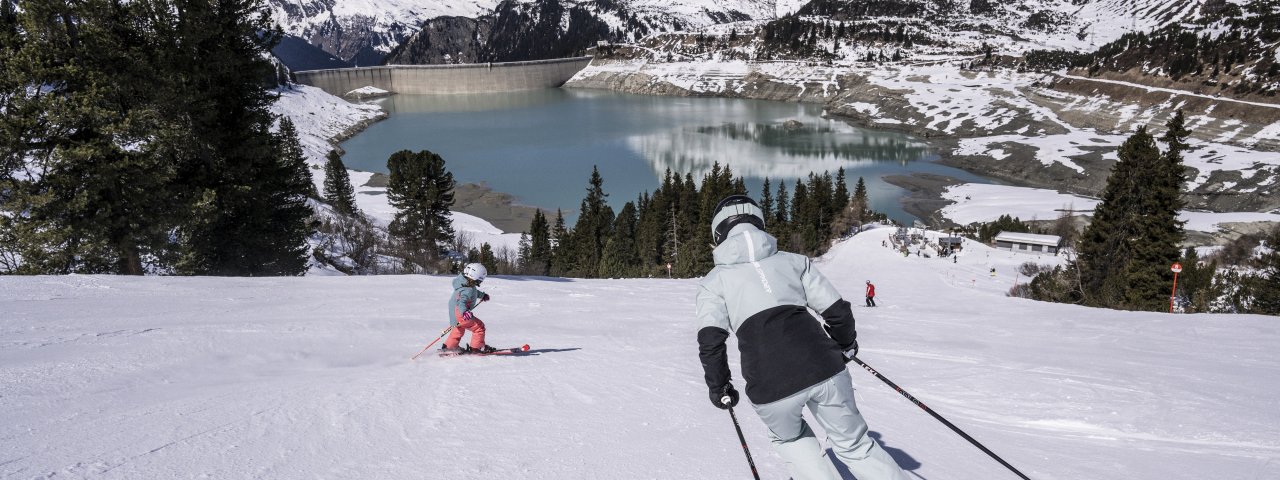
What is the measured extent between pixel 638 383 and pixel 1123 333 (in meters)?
9.50

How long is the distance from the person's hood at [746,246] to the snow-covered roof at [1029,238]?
2432 inches

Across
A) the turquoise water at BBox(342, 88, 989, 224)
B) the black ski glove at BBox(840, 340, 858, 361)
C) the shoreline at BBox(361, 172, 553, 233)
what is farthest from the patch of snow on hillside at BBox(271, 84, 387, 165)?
the black ski glove at BBox(840, 340, 858, 361)

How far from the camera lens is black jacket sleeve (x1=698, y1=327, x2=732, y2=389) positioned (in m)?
3.70

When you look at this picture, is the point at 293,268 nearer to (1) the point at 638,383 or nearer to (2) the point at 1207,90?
(1) the point at 638,383

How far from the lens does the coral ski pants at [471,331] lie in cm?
790

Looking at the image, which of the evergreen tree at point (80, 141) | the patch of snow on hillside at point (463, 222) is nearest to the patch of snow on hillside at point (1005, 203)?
the patch of snow on hillside at point (463, 222)

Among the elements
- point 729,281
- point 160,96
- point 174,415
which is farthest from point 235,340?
point 160,96

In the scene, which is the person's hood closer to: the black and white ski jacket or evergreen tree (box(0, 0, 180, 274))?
the black and white ski jacket

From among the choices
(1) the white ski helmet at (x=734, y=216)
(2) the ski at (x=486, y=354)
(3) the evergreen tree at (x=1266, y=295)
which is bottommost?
(3) the evergreen tree at (x=1266, y=295)

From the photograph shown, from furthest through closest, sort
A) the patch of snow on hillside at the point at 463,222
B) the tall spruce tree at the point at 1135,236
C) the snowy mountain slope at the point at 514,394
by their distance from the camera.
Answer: the patch of snow on hillside at the point at 463,222
the tall spruce tree at the point at 1135,236
the snowy mountain slope at the point at 514,394

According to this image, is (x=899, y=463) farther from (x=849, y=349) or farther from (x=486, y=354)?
(x=486, y=354)

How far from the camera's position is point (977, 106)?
408 feet

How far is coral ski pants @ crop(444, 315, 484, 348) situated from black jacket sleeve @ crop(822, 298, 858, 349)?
208 inches

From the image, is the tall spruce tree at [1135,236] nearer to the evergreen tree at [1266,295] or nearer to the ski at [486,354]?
the evergreen tree at [1266,295]
